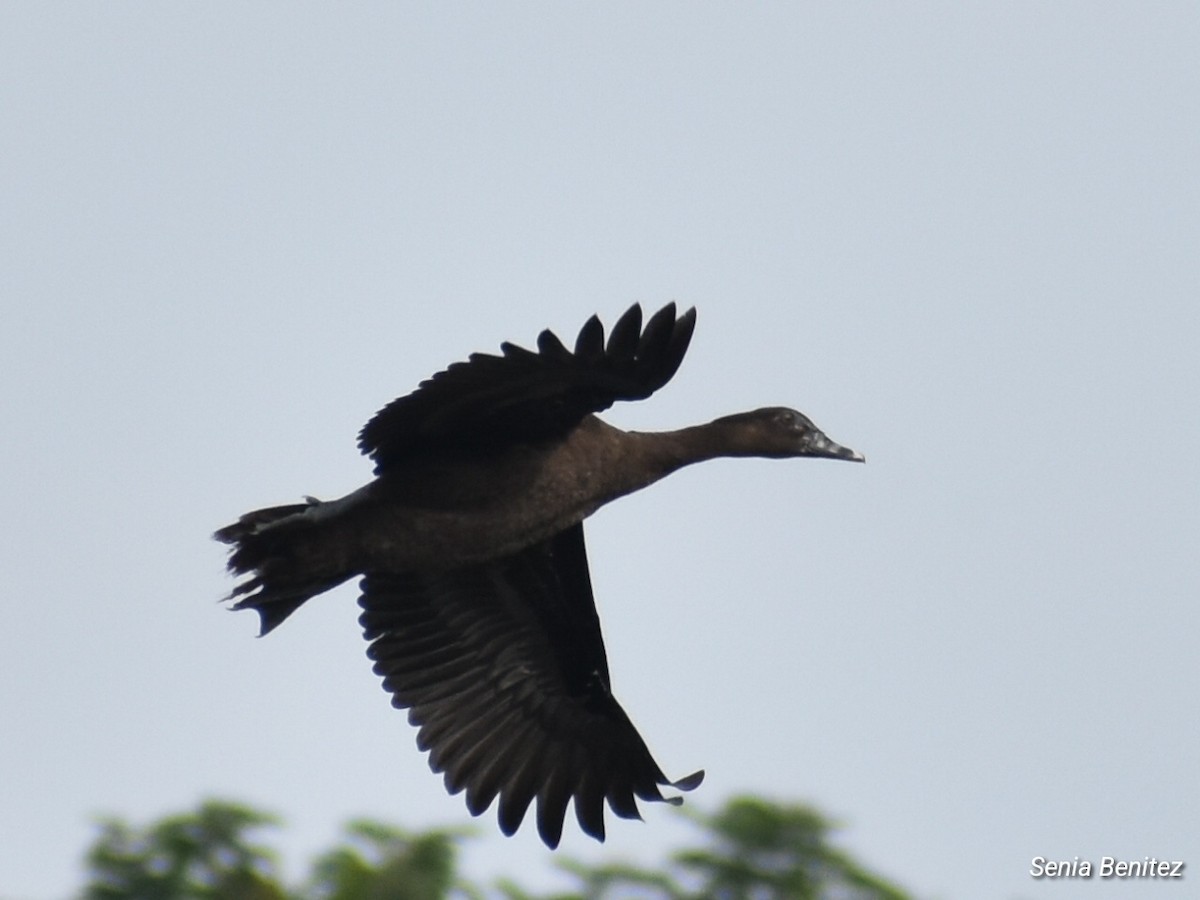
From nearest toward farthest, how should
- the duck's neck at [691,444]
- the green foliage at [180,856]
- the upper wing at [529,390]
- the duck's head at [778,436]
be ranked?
the upper wing at [529,390], the duck's neck at [691,444], the duck's head at [778,436], the green foliage at [180,856]

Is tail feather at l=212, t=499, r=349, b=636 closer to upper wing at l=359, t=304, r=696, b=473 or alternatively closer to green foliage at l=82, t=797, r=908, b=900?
upper wing at l=359, t=304, r=696, b=473

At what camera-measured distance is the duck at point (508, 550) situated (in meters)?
7.88

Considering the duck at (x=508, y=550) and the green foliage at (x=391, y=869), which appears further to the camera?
the green foliage at (x=391, y=869)

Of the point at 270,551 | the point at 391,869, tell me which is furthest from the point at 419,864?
the point at 270,551

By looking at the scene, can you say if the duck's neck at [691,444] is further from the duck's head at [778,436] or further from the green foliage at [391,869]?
the green foliage at [391,869]

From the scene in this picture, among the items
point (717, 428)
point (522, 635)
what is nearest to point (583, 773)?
point (522, 635)

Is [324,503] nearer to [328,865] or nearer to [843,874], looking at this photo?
[328,865]

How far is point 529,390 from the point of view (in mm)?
7918

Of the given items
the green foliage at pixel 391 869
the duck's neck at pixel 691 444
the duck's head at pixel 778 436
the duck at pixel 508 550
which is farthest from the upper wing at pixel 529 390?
the green foliage at pixel 391 869

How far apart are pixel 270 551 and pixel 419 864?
335 cm

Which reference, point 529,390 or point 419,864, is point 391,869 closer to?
point 419,864

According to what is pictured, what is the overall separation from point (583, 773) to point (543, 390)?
2.36 metres

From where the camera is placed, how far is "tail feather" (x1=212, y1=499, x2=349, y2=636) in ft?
26.8

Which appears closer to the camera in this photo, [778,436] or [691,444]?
[691,444]
